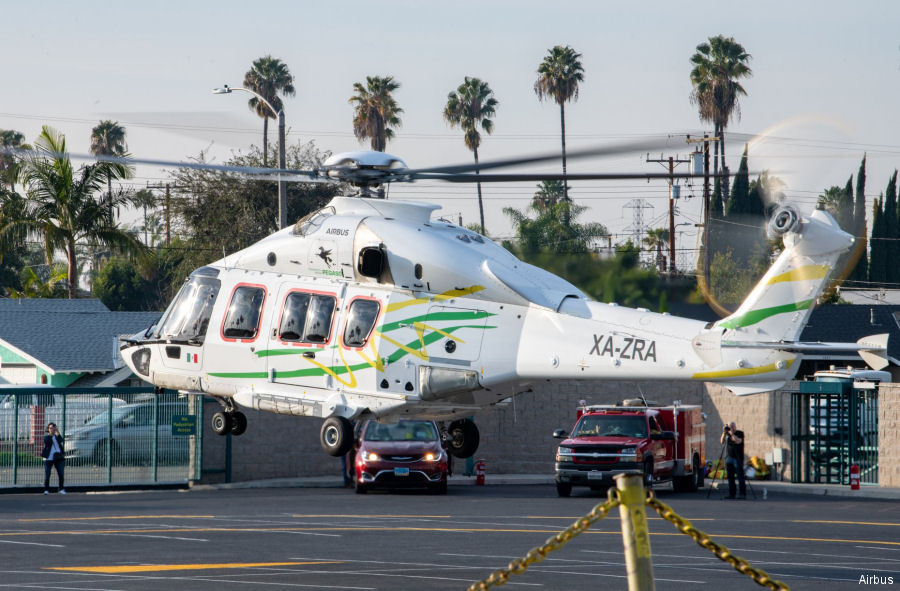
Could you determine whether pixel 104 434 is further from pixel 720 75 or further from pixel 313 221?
pixel 720 75

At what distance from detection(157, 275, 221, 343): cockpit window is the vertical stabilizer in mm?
6596

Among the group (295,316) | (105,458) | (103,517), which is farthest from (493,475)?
(295,316)

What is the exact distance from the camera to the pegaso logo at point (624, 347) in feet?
45.9

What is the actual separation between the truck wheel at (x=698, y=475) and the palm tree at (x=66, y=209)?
806 inches

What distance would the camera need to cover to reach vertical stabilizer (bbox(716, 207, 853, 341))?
538 inches

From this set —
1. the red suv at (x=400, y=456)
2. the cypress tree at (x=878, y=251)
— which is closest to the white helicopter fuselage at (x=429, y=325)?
the red suv at (x=400, y=456)

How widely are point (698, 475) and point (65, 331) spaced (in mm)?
21706

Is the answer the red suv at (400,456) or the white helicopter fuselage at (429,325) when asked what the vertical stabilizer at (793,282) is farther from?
the red suv at (400,456)

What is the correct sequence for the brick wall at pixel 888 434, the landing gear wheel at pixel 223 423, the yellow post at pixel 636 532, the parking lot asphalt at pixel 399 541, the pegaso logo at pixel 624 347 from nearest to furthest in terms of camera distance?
the yellow post at pixel 636 532 < the pegaso logo at pixel 624 347 < the landing gear wheel at pixel 223 423 < the parking lot asphalt at pixel 399 541 < the brick wall at pixel 888 434

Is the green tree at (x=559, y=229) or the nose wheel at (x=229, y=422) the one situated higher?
the green tree at (x=559, y=229)

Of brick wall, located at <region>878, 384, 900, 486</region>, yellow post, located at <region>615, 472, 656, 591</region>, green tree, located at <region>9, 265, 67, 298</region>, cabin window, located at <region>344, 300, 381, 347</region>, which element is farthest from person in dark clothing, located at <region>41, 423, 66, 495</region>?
yellow post, located at <region>615, 472, 656, 591</region>

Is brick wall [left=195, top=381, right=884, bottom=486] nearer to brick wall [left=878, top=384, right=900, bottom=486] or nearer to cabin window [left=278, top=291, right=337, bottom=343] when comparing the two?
brick wall [left=878, top=384, right=900, bottom=486]

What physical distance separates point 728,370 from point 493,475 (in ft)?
79.1

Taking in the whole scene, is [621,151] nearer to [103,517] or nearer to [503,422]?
[103,517]
